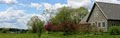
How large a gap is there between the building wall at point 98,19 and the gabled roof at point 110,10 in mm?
1320

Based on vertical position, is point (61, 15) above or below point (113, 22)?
above

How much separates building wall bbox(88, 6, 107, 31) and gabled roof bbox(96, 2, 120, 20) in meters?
1.32

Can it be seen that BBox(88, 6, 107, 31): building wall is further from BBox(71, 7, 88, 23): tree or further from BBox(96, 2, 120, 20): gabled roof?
BBox(71, 7, 88, 23): tree

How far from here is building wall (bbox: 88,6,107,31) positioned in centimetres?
5562

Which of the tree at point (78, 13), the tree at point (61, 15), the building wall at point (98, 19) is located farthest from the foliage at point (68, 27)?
the tree at point (78, 13)

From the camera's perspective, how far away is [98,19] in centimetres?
5741

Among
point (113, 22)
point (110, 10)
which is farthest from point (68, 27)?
point (110, 10)

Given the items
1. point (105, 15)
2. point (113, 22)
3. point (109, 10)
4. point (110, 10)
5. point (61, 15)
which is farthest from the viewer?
point (61, 15)

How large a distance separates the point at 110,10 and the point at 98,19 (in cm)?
339

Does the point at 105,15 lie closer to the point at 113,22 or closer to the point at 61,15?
the point at 113,22

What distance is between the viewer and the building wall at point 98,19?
182 ft

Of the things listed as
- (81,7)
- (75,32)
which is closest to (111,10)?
(75,32)

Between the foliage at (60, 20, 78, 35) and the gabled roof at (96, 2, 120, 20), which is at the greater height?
the gabled roof at (96, 2, 120, 20)

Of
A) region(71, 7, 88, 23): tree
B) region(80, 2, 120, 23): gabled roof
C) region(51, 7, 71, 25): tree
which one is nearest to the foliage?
region(80, 2, 120, 23): gabled roof
